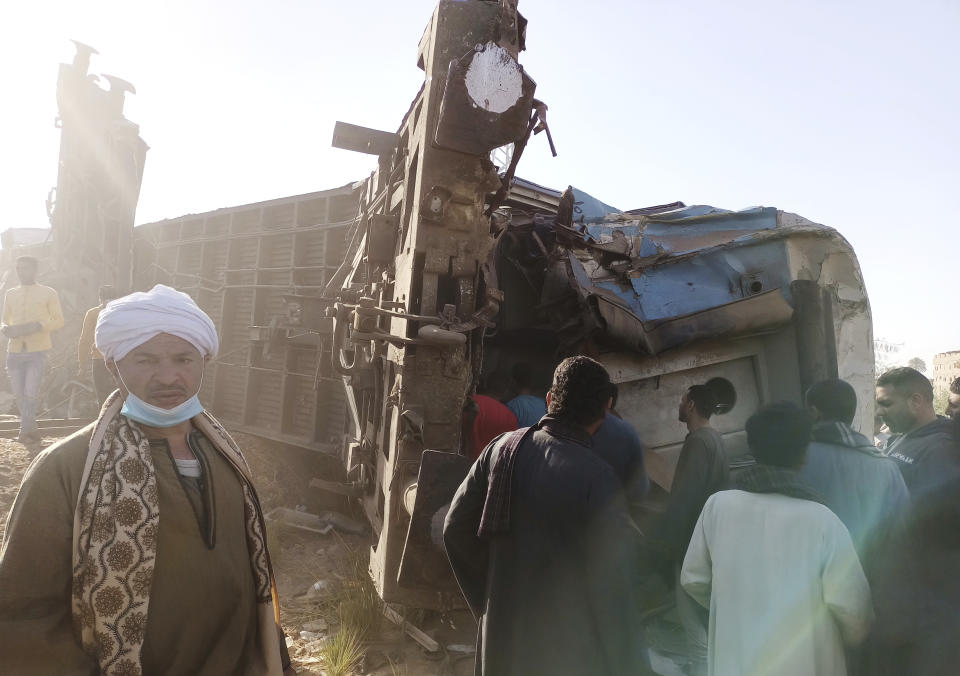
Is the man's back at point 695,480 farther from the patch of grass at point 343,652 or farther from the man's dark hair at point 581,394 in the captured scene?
the patch of grass at point 343,652

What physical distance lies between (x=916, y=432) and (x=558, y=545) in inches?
85.8

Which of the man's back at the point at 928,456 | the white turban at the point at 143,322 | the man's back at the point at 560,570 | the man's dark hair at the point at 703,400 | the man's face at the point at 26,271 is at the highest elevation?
the man's face at the point at 26,271

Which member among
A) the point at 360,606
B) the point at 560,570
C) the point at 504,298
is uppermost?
the point at 504,298

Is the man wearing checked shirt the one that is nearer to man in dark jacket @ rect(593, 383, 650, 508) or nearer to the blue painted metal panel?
the blue painted metal panel

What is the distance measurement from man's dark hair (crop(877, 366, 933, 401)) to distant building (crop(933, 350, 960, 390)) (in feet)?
64.2

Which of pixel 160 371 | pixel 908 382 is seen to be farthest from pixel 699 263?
pixel 160 371

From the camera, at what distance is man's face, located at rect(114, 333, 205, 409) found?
65.7 inches

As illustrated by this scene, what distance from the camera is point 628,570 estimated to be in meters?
2.00

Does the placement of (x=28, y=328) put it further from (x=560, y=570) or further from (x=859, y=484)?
(x=859, y=484)

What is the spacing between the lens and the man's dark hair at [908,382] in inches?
124

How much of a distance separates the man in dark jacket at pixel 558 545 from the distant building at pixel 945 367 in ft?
70.9

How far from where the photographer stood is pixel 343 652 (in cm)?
351

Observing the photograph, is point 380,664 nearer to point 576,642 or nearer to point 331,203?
point 576,642

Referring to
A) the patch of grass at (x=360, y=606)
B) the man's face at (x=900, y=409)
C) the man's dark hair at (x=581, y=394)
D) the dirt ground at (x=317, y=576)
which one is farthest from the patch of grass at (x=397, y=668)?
the man's face at (x=900, y=409)
